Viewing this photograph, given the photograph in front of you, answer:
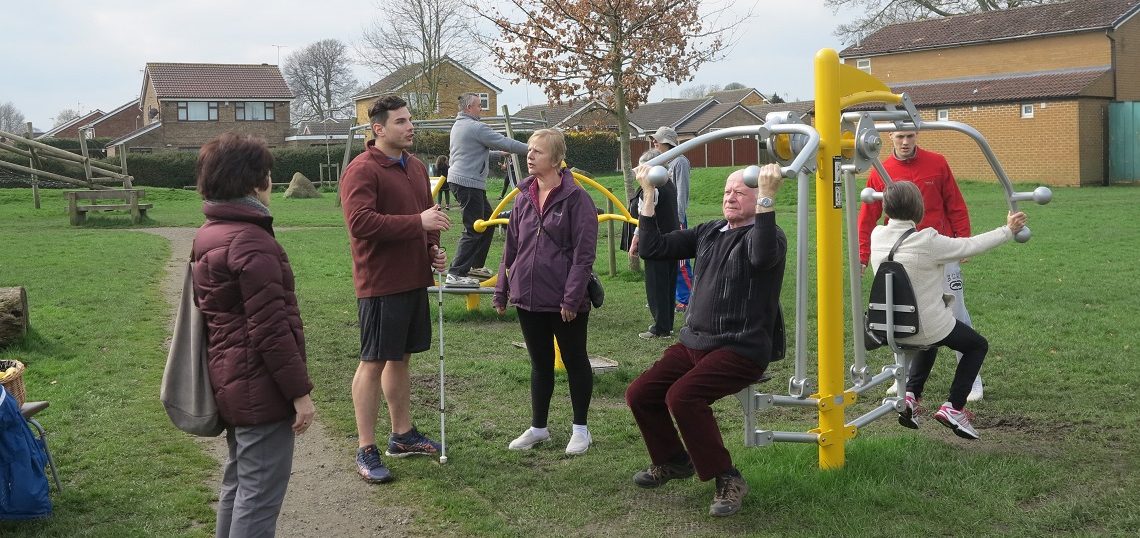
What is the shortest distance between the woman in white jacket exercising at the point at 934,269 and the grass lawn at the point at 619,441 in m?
0.23

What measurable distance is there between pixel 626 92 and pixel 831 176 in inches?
394

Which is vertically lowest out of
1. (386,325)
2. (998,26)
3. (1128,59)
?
(386,325)

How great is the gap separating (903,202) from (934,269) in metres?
0.39

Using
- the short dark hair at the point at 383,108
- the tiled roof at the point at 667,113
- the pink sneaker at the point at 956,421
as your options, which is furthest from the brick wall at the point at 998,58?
the short dark hair at the point at 383,108

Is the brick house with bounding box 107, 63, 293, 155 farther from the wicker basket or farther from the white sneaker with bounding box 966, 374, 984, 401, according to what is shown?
the white sneaker with bounding box 966, 374, 984, 401

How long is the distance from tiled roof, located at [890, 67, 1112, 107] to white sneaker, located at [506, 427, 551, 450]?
1398 inches

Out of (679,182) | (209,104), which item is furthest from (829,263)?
(209,104)

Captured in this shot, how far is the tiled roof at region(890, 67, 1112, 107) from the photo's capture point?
122 feet

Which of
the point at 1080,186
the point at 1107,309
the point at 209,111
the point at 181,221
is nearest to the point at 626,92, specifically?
the point at 1107,309

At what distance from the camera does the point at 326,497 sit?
5.24 m

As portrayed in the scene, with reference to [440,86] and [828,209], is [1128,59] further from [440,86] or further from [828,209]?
[828,209]

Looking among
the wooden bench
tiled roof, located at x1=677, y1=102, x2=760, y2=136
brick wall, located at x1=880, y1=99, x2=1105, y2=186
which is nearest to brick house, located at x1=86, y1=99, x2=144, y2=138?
tiled roof, located at x1=677, y1=102, x2=760, y2=136

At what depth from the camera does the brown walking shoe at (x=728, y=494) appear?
4.70 metres

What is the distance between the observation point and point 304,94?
9075cm
